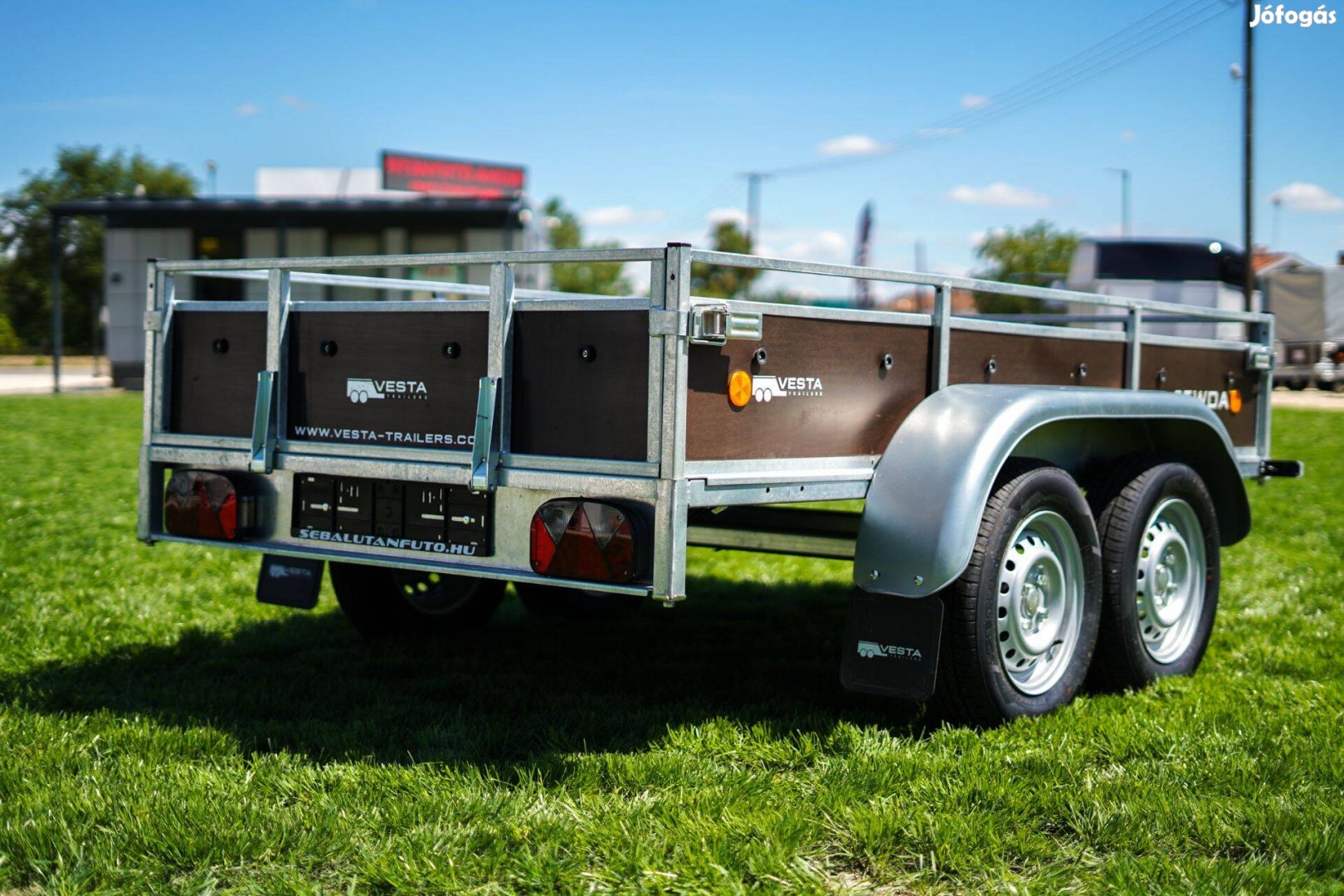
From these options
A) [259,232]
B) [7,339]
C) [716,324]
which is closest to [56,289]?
[259,232]

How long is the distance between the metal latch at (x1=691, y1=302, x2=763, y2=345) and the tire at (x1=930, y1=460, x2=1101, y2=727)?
3.30 feet

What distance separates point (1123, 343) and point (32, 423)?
55.7ft

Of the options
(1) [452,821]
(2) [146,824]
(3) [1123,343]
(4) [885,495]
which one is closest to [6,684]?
(2) [146,824]

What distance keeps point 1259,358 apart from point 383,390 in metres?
3.95

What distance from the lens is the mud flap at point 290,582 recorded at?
4.50m

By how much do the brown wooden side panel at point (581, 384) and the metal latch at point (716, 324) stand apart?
0.16 m

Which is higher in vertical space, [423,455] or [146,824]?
[423,455]

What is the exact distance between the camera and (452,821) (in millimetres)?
3266

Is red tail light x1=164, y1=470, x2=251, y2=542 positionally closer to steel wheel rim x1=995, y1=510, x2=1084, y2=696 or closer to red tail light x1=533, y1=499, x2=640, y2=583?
red tail light x1=533, y1=499, x2=640, y2=583

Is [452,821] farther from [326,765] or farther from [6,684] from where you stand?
[6,684]

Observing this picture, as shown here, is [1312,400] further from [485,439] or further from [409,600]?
[485,439]

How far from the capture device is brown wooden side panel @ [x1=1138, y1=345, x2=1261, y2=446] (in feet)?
17.7

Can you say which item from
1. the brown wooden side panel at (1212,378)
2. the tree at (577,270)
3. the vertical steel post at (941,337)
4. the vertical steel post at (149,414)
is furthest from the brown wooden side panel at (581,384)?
the tree at (577,270)

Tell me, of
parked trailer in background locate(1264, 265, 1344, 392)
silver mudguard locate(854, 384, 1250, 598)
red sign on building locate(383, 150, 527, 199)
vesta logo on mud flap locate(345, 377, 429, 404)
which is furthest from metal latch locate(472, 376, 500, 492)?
red sign on building locate(383, 150, 527, 199)
